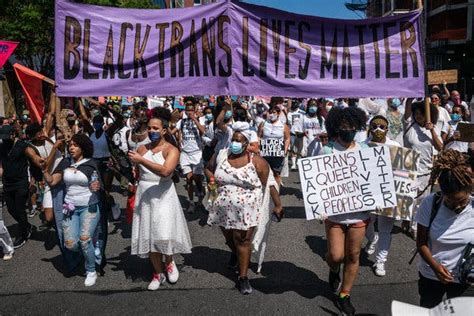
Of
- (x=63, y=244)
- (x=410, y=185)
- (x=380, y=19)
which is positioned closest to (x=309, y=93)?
(x=380, y=19)

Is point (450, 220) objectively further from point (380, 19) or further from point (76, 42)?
point (76, 42)

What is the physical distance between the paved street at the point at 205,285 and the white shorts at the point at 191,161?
188 cm

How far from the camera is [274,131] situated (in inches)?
350

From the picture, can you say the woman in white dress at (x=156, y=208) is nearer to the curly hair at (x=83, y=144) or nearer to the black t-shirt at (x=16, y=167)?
the curly hair at (x=83, y=144)

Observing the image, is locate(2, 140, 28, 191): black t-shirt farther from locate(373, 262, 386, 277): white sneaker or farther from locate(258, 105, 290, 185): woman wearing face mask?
locate(373, 262, 386, 277): white sneaker

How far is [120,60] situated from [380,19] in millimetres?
3024

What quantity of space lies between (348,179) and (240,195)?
107 centimetres

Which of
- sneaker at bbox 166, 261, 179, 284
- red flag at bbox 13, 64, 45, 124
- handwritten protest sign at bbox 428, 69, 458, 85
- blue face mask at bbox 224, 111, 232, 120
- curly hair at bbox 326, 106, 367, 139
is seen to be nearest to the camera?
curly hair at bbox 326, 106, 367, 139

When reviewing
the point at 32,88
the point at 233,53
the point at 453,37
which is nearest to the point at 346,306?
the point at 233,53

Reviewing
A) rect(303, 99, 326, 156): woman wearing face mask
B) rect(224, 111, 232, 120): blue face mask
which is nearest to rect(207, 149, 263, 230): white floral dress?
rect(224, 111, 232, 120): blue face mask

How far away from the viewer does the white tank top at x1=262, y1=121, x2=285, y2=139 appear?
8852 millimetres

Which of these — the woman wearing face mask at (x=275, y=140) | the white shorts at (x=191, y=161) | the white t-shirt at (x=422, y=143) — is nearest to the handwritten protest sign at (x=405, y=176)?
the white t-shirt at (x=422, y=143)

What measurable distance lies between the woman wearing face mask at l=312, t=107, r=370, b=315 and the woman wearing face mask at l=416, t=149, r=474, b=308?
3.29ft

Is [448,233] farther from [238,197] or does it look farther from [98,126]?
[98,126]
